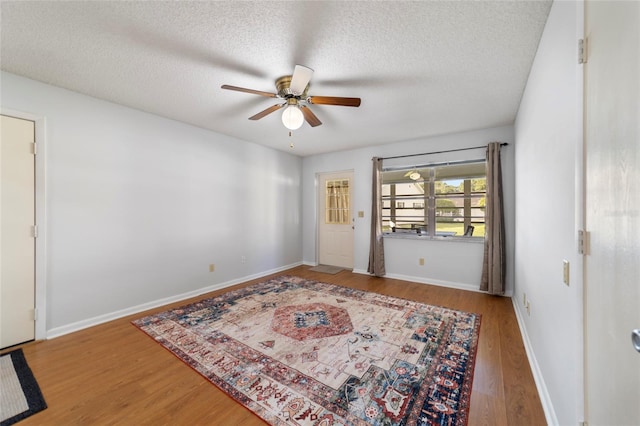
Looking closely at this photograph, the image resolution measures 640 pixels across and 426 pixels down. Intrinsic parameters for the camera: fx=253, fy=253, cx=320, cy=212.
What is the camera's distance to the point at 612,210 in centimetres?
82

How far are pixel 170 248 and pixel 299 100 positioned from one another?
2.63 meters

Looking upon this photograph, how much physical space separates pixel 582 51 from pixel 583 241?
2.57 ft

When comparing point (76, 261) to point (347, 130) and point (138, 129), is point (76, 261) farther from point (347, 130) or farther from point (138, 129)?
point (347, 130)

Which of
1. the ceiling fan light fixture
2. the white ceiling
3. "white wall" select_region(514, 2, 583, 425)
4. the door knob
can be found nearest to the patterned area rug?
"white wall" select_region(514, 2, 583, 425)

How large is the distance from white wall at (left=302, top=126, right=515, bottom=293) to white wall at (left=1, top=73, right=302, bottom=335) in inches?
57.8

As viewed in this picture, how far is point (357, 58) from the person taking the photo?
82.1 inches

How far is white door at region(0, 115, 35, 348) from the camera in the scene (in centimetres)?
231

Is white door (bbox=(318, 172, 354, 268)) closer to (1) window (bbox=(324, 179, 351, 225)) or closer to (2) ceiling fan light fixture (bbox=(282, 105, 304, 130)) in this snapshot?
(1) window (bbox=(324, 179, 351, 225))

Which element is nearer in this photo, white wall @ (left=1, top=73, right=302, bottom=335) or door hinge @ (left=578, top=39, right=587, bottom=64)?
door hinge @ (left=578, top=39, right=587, bottom=64)

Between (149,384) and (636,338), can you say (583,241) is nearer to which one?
(636,338)

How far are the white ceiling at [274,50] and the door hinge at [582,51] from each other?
756 mm

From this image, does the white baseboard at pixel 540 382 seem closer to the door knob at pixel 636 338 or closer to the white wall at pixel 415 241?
the door knob at pixel 636 338

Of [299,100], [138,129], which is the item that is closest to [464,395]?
[299,100]

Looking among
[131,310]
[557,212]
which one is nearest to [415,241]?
[557,212]
